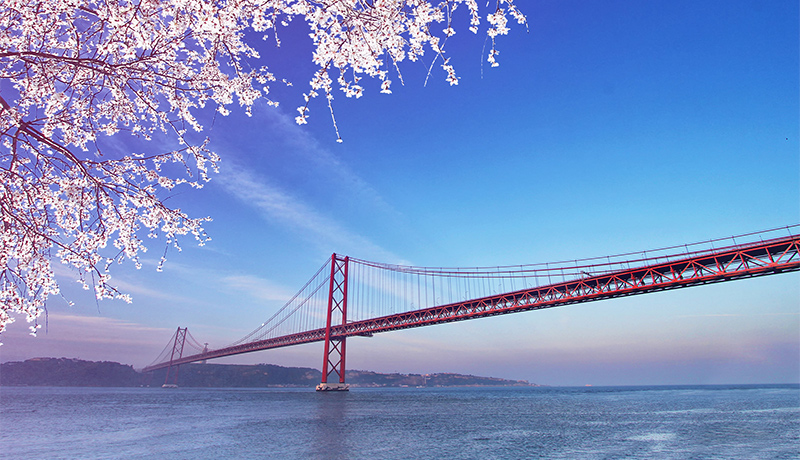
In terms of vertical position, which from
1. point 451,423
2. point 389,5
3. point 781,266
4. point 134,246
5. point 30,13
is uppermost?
point 781,266

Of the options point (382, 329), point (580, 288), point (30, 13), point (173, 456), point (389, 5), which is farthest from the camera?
point (382, 329)

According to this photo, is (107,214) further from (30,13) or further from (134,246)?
(30,13)

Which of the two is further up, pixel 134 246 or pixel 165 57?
pixel 165 57

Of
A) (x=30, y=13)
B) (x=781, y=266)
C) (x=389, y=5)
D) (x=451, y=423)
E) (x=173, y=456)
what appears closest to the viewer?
(x=389, y=5)

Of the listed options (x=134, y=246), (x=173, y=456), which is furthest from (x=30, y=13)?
(x=173, y=456)

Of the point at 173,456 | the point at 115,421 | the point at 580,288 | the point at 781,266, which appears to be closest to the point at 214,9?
the point at 173,456

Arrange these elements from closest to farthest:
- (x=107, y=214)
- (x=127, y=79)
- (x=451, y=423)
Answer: (x=127, y=79) → (x=107, y=214) → (x=451, y=423)

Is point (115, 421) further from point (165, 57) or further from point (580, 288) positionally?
point (580, 288)

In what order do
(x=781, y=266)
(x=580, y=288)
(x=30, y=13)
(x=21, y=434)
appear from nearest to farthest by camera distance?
(x=30, y=13)
(x=21, y=434)
(x=781, y=266)
(x=580, y=288)

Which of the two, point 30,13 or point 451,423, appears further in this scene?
point 451,423
